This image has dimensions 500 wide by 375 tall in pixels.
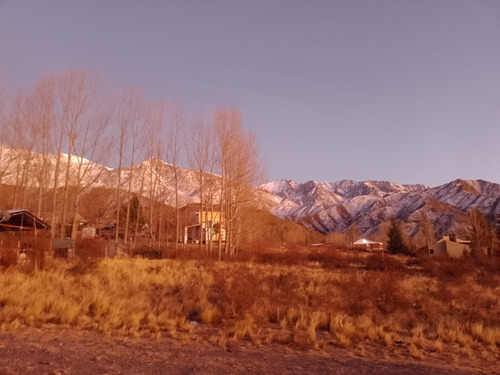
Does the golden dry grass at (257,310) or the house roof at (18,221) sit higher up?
the house roof at (18,221)

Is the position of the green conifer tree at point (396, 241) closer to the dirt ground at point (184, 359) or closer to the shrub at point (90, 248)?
the shrub at point (90, 248)

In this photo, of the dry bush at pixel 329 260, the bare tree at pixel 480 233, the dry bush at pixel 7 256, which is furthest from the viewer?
the bare tree at pixel 480 233

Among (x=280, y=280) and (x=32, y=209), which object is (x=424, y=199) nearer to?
(x=32, y=209)

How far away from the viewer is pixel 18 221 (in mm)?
24078

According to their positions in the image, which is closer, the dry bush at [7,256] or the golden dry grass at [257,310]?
the golden dry grass at [257,310]

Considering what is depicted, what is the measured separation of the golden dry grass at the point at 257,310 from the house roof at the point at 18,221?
727 centimetres

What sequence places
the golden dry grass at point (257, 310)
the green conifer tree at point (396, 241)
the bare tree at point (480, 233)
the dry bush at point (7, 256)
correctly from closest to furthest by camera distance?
the golden dry grass at point (257, 310)
the dry bush at point (7, 256)
the bare tree at point (480, 233)
the green conifer tree at point (396, 241)

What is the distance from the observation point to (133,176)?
38.4 m

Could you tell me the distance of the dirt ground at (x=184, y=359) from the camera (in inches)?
233

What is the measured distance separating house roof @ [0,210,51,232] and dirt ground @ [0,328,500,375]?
16.2m

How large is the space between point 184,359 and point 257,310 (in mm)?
4053

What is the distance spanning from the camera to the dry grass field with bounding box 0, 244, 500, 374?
326 inches

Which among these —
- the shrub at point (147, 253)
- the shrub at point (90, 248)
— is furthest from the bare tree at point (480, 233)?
the shrub at point (90, 248)

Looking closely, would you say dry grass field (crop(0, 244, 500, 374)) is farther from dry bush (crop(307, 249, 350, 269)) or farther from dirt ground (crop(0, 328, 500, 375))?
dry bush (crop(307, 249, 350, 269))
